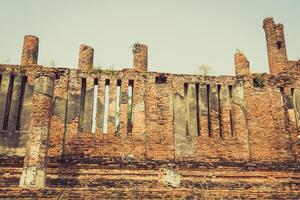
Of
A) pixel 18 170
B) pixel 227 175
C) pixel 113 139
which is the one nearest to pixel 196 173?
pixel 227 175

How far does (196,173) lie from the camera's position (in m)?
11.4

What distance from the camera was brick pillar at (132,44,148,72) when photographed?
1282 cm

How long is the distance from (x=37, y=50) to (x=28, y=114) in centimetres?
256

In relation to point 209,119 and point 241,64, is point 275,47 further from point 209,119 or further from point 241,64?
point 209,119

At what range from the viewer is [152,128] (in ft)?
39.1

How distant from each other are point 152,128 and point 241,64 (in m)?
4.04

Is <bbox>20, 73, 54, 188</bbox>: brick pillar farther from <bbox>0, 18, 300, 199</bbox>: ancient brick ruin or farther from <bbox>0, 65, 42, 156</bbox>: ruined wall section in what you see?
<bbox>0, 65, 42, 156</bbox>: ruined wall section

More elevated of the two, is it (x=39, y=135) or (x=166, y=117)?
(x=166, y=117)

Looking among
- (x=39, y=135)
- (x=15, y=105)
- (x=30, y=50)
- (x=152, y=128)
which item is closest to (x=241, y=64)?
(x=152, y=128)

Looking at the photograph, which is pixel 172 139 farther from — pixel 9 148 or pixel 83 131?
pixel 9 148

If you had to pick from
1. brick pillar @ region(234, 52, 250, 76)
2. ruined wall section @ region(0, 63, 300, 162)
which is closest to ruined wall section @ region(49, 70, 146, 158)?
ruined wall section @ region(0, 63, 300, 162)

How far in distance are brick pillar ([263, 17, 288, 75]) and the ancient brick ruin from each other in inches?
6.8

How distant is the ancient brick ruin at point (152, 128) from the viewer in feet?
36.1

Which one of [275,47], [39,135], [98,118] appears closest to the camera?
[39,135]
